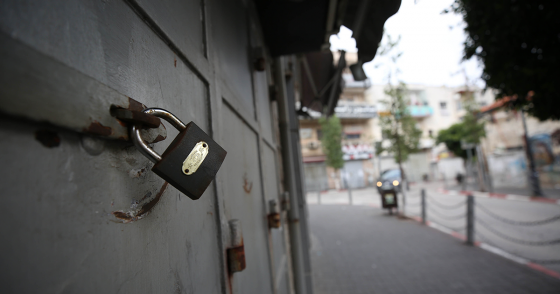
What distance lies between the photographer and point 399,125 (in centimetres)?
1189

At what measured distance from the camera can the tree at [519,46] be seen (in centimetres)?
388

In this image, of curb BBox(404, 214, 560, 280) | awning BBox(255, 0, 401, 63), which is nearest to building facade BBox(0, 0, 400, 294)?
awning BBox(255, 0, 401, 63)

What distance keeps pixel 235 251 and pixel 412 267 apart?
503 centimetres

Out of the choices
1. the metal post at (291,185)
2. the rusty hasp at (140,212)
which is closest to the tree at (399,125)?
the metal post at (291,185)

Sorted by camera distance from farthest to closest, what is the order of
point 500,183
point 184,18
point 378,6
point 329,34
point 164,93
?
point 500,183, point 329,34, point 378,6, point 184,18, point 164,93

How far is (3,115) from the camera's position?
277mm

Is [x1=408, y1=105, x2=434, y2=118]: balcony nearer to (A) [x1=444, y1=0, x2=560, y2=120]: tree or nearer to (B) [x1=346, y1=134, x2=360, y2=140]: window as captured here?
(B) [x1=346, y1=134, x2=360, y2=140]: window

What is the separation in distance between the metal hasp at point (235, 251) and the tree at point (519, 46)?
4.93 m

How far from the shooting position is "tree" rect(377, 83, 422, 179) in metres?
11.1

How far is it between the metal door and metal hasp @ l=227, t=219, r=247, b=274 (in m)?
0.08

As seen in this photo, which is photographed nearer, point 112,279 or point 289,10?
point 112,279

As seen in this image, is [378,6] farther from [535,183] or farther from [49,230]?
[535,183]

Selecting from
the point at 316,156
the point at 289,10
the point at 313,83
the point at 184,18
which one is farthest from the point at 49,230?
the point at 316,156

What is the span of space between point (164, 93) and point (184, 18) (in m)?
0.30
